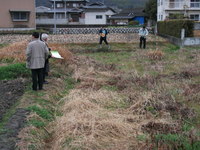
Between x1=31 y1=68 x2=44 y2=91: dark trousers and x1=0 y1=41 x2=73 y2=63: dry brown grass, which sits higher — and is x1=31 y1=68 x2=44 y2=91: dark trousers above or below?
below

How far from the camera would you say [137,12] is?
5522cm

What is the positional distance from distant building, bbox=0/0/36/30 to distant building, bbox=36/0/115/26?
32.8 ft

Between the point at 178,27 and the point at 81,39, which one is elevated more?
the point at 178,27

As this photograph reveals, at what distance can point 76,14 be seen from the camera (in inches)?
2196

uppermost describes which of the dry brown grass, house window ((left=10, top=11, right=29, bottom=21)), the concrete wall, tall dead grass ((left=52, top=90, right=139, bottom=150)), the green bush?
house window ((left=10, top=11, right=29, bottom=21))

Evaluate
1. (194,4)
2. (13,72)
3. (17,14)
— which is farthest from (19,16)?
(13,72)

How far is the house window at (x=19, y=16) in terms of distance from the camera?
3741cm

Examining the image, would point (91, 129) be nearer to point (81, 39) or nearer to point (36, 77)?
point (36, 77)

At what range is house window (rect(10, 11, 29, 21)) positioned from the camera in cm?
3741

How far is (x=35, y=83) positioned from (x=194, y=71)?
585 centimetres

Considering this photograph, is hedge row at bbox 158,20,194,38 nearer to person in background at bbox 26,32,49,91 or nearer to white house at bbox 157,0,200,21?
white house at bbox 157,0,200,21

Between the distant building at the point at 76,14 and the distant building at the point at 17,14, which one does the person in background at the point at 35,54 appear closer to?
the distant building at the point at 17,14

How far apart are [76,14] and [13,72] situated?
47.3 m

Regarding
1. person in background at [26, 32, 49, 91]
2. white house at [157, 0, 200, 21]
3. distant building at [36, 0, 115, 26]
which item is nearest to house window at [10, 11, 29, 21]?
distant building at [36, 0, 115, 26]
